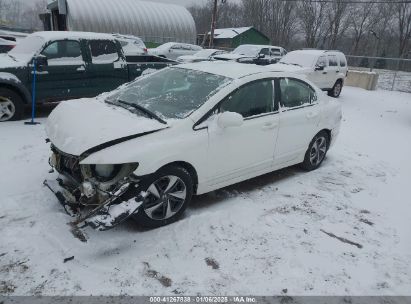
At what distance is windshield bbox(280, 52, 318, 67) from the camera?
44.7 ft

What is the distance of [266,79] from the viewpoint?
15.9ft

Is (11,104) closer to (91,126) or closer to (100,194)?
(91,126)

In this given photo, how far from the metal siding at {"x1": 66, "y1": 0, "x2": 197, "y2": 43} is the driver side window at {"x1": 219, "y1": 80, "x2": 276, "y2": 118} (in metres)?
25.5

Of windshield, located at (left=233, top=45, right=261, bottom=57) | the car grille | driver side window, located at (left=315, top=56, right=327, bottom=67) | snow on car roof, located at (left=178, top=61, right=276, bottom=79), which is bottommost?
the car grille

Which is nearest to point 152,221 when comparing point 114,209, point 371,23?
point 114,209

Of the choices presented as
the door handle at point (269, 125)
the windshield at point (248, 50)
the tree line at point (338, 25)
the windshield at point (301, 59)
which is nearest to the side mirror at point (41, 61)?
the door handle at point (269, 125)

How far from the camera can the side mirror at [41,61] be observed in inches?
286

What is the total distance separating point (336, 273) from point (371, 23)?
170 ft

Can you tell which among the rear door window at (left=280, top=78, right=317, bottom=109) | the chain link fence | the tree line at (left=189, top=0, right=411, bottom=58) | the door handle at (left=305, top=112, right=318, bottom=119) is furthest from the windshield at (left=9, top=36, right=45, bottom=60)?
the tree line at (left=189, top=0, right=411, bottom=58)

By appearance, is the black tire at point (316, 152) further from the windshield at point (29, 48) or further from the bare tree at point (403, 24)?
the bare tree at point (403, 24)

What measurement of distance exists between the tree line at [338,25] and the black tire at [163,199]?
47.2m

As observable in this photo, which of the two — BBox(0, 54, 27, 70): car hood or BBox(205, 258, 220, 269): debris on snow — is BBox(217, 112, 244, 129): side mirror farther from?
BBox(0, 54, 27, 70): car hood

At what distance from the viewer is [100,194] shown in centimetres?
346

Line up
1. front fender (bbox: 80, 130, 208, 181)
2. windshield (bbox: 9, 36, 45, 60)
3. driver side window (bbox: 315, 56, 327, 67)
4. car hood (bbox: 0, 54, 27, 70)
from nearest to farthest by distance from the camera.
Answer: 1. front fender (bbox: 80, 130, 208, 181)
2. car hood (bbox: 0, 54, 27, 70)
3. windshield (bbox: 9, 36, 45, 60)
4. driver side window (bbox: 315, 56, 327, 67)
